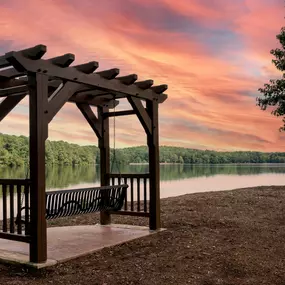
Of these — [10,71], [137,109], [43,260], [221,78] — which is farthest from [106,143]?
[221,78]

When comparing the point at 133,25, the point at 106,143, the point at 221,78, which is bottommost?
A: the point at 106,143

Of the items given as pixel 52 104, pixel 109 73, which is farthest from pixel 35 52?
pixel 109 73

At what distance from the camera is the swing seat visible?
223 inches

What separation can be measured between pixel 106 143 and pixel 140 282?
360 cm

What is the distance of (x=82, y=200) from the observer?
640 cm

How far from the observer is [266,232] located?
7.26 metres

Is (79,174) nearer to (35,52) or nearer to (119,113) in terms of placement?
(119,113)

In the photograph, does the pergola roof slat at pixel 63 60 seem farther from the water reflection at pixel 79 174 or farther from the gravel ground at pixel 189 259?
the water reflection at pixel 79 174

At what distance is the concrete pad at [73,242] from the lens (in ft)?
17.2

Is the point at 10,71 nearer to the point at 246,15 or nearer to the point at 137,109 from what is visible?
the point at 137,109

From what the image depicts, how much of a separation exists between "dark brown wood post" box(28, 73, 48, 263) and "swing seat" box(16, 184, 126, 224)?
35 centimetres

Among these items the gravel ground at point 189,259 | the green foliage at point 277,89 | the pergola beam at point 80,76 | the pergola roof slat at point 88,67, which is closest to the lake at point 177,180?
the green foliage at point 277,89

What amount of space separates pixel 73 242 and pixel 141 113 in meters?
2.28

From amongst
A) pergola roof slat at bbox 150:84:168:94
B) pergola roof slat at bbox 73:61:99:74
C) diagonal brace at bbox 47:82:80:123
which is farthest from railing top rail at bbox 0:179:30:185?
pergola roof slat at bbox 150:84:168:94
